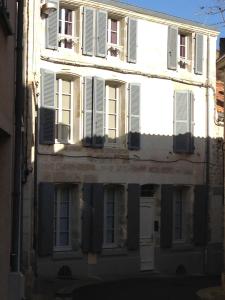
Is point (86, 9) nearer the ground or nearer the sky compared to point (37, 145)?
nearer the sky

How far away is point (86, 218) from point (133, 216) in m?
1.63

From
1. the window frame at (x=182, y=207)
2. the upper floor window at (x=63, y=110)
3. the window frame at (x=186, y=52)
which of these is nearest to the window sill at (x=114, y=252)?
the window frame at (x=182, y=207)

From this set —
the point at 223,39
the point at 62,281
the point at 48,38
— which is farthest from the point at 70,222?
the point at 223,39

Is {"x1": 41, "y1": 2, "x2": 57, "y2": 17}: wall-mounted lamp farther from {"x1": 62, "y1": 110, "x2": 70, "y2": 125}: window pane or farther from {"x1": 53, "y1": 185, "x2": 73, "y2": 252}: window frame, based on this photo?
{"x1": 53, "y1": 185, "x2": 73, "y2": 252}: window frame

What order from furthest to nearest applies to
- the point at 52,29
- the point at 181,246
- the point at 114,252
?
the point at 181,246, the point at 114,252, the point at 52,29

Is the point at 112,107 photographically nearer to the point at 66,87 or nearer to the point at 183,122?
the point at 66,87

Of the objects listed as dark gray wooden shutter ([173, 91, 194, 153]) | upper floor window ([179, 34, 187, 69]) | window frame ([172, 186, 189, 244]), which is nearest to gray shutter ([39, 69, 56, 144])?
dark gray wooden shutter ([173, 91, 194, 153])

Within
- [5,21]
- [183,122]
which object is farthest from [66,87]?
[5,21]

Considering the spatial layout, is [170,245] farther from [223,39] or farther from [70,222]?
[223,39]

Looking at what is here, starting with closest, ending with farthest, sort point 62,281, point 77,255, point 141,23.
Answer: point 62,281, point 77,255, point 141,23

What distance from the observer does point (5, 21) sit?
6.93m

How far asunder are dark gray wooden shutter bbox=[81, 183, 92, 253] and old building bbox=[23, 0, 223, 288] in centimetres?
3

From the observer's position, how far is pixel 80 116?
1792 centimetres

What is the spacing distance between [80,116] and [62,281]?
4430 mm
